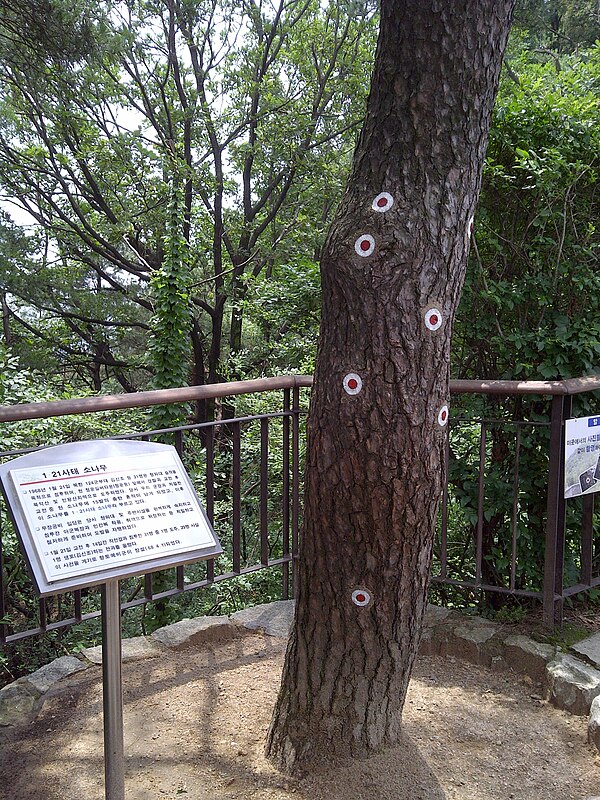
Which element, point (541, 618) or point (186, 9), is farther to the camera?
point (186, 9)

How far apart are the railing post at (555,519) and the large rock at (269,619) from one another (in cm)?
120

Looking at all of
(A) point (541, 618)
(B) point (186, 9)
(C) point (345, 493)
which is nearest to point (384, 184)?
(C) point (345, 493)

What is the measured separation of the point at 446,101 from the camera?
205 centimetres

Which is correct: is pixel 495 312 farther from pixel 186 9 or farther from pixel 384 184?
pixel 186 9

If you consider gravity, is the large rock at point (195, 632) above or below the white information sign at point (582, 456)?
below

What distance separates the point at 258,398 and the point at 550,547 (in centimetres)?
440

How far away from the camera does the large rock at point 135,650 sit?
10.2ft

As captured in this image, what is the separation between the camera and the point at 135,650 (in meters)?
3.17

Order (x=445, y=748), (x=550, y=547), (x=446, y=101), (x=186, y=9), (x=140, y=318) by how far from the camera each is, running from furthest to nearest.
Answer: (x=140, y=318), (x=186, y=9), (x=550, y=547), (x=445, y=748), (x=446, y=101)

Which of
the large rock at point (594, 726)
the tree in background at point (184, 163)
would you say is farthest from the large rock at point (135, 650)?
the tree in background at point (184, 163)

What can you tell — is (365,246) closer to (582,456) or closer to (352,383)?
(352,383)

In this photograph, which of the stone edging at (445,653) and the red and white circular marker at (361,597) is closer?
the red and white circular marker at (361,597)

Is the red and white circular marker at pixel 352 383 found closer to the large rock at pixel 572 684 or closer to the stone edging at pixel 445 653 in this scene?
the stone edging at pixel 445 653

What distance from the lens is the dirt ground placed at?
7.27ft
